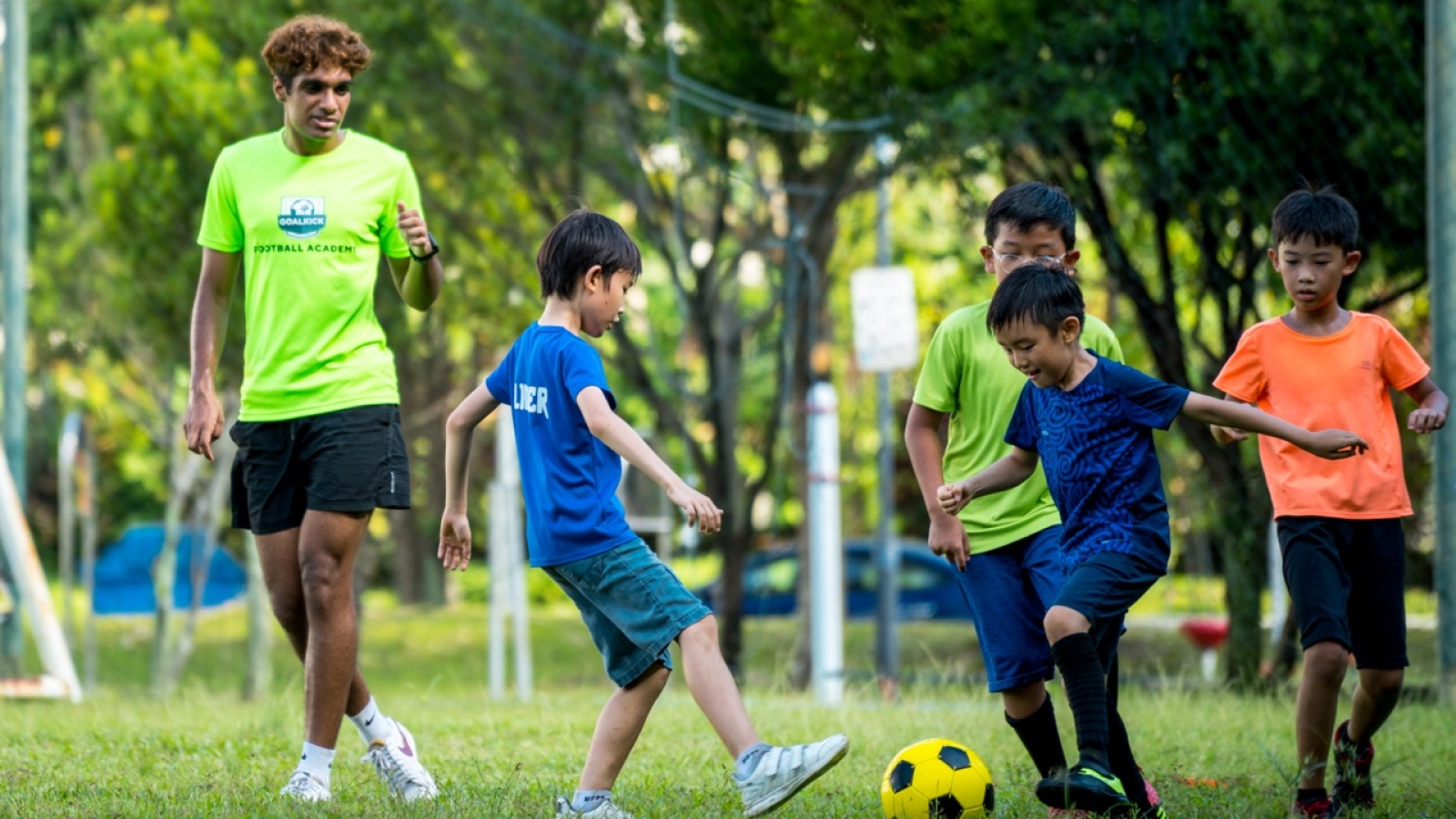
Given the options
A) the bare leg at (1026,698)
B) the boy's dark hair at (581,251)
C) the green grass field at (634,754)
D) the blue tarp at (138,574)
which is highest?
the boy's dark hair at (581,251)

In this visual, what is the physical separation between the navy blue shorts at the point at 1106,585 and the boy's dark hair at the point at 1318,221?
110 centimetres

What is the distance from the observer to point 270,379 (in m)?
4.63

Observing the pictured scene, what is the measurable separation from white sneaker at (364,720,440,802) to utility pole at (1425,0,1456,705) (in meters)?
4.54

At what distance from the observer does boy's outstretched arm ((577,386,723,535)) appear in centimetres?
357

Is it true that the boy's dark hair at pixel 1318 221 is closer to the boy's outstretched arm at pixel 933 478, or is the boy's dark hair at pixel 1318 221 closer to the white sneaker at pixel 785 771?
the boy's outstretched arm at pixel 933 478

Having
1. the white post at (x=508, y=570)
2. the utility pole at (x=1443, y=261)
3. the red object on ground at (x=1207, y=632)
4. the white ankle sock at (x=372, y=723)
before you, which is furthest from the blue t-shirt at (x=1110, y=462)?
the red object on ground at (x=1207, y=632)

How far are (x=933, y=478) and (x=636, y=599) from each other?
3.08 feet

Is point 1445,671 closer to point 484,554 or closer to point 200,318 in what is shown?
point 200,318

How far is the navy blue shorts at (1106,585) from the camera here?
3.99 metres

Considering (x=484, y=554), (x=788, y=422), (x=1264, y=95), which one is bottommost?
(x=484, y=554)

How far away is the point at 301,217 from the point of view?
4.68m

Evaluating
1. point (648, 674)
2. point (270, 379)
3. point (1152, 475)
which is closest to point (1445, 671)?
point (1152, 475)

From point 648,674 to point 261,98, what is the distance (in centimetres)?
1045

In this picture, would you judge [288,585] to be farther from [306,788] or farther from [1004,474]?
[1004,474]
